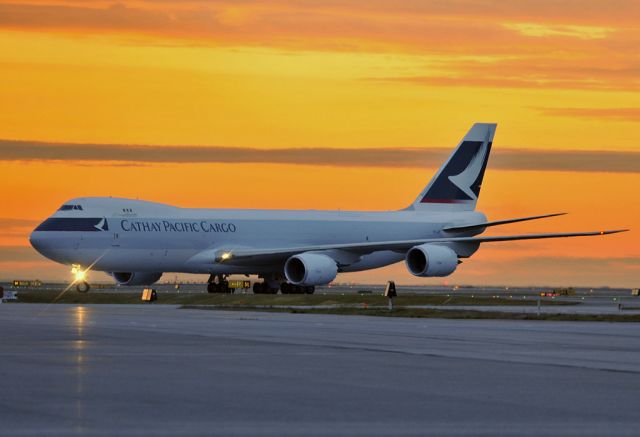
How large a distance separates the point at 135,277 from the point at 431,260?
53.1 ft

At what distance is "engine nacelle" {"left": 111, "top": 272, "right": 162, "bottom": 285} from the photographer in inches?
2899

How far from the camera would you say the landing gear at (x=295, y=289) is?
73375 mm

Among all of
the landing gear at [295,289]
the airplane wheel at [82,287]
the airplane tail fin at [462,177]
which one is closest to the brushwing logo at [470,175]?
the airplane tail fin at [462,177]

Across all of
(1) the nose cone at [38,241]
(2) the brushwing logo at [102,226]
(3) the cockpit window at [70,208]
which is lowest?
(1) the nose cone at [38,241]

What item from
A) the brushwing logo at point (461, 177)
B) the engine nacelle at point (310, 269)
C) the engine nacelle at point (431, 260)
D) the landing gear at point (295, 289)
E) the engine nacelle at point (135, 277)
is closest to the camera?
the engine nacelle at point (310, 269)

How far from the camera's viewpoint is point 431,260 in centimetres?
7019

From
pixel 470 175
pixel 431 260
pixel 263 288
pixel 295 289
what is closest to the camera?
pixel 431 260

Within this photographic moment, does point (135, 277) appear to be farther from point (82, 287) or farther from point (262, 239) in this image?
point (262, 239)

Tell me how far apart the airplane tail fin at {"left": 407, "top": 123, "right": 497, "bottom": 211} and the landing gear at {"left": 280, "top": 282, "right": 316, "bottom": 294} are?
12.5m

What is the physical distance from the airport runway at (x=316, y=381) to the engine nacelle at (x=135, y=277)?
39.4 meters

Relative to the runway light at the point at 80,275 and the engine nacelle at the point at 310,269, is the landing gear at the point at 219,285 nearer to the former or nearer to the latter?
the engine nacelle at the point at 310,269

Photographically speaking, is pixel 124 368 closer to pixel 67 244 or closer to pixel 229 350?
pixel 229 350

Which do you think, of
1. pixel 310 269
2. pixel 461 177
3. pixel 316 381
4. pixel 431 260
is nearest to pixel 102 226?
pixel 310 269

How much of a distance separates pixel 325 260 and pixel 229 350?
45623 mm
